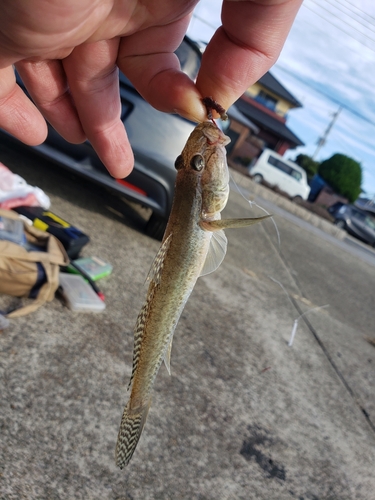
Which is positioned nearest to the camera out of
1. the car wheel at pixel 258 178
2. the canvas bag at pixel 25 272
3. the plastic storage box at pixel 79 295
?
the canvas bag at pixel 25 272

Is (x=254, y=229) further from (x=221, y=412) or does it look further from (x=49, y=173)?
(x=221, y=412)

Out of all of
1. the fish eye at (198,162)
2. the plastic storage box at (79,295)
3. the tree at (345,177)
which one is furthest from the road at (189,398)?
the tree at (345,177)

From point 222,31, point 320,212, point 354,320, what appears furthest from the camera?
point 320,212

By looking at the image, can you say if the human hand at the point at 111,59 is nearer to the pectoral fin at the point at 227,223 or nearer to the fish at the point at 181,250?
the fish at the point at 181,250

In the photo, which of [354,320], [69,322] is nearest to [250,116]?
[354,320]

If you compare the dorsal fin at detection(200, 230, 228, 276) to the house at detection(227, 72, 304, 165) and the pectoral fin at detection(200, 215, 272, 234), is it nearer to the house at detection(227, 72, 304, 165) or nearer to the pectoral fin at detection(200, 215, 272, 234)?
the pectoral fin at detection(200, 215, 272, 234)

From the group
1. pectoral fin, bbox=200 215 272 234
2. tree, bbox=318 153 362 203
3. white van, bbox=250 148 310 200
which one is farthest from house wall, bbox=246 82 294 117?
pectoral fin, bbox=200 215 272 234

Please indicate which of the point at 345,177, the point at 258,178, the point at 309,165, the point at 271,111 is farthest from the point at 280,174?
the point at 271,111
